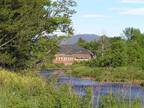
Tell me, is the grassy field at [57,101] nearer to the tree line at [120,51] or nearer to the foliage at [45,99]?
the foliage at [45,99]

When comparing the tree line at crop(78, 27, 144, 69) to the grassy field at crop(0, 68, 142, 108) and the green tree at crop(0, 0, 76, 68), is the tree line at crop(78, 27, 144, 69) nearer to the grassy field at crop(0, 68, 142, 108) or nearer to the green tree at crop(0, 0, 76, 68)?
the green tree at crop(0, 0, 76, 68)

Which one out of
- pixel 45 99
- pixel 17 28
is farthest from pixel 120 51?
pixel 45 99

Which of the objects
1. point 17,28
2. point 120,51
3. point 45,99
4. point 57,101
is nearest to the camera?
point 57,101

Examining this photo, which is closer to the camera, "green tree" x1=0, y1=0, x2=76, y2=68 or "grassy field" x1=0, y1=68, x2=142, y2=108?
"grassy field" x1=0, y1=68, x2=142, y2=108

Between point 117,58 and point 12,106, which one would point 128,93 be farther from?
point 117,58

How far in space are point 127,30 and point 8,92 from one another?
12322 centimetres

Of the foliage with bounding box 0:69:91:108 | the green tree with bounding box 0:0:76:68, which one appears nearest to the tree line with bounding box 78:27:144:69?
the green tree with bounding box 0:0:76:68

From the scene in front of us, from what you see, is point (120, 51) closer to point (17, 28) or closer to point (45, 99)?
point (17, 28)

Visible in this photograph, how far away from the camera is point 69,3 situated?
52.2 meters

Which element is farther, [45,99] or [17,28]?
[17,28]

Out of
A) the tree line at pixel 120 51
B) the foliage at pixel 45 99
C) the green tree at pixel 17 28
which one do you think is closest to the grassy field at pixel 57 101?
the foliage at pixel 45 99

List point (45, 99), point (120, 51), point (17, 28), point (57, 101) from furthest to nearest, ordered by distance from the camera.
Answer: point (120, 51)
point (17, 28)
point (45, 99)
point (57, 101)

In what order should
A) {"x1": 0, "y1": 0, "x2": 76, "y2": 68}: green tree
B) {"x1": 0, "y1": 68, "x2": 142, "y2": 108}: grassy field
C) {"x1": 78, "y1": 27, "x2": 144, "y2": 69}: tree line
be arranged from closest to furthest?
{"x1": 0, "y1": 68, "x2": 142, "y2": 108}: grassy field < {"x1": 0, "y1": 0, "x2": 76, "y2": 68}: green tree < {"x1": 78, "y1": 27, "x2": 144, "y2": 69}: tree line

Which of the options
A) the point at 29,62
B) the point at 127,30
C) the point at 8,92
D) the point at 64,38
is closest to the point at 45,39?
the point at 64,38
